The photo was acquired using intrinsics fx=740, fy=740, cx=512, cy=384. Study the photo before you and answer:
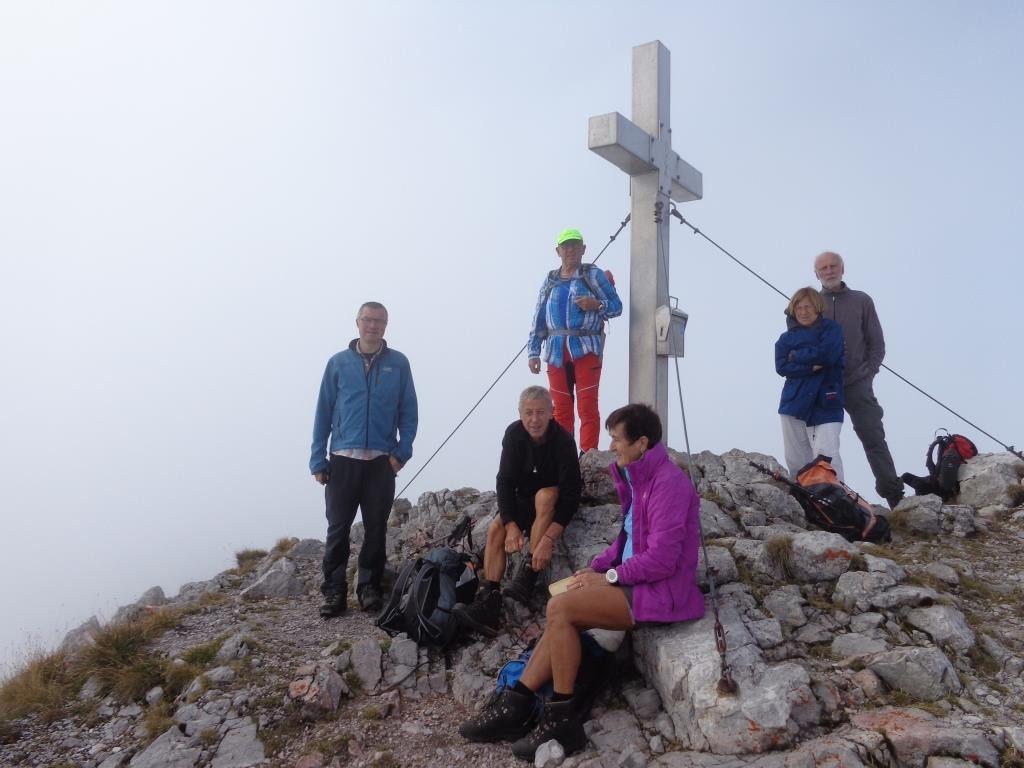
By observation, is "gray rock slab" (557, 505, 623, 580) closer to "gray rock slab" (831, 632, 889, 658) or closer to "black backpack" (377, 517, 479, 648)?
"black backpack" (377, 517, 479, 648)

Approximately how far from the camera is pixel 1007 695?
13.3 ft

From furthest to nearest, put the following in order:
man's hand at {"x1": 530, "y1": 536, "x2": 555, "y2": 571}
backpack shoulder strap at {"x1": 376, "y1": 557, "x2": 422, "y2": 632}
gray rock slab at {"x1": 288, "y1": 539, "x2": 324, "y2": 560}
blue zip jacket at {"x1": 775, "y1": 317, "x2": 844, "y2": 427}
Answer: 1. gray rock slab at {"x1": 288, "y1": 539, "x2": 324, "y2": 560}
2. blue zip jacket at {"x1": 775, "y1": 317, "x2": 844, "y2": 427}
3. backpack shoulder strap at {"x1": 376, "y1": 557, "x2": 422, "y2": 632}
4. man's hand at {"x1": 530, "y1": 536, "x2": 555, "y2": 571}

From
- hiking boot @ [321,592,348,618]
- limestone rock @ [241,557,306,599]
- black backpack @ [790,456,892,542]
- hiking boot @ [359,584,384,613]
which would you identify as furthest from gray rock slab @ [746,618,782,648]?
limestone rock @ [241,557,306,599]

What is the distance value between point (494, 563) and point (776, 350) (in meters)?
3.47

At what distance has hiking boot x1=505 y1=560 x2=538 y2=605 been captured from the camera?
576cm

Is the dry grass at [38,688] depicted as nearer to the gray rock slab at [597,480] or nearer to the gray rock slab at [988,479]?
the gray rock slab at [597,480]

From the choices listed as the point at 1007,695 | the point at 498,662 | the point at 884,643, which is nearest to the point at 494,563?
the point at 498,662

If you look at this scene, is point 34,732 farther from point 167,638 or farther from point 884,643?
point 884,643

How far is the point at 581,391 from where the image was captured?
730 centimetres

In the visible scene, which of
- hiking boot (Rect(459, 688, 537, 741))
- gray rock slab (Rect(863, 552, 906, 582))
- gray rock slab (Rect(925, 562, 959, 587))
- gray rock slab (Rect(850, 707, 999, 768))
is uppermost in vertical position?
gray rock slab (Rect(863, 552, 906, 582))

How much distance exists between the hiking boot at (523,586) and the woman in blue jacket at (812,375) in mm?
3097

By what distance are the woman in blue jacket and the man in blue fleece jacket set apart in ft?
11.7

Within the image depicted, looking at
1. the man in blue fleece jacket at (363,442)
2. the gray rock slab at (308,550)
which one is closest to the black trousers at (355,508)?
the man in blue fleece jacket at (363,442)

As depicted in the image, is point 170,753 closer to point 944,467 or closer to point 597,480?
point 597,480
